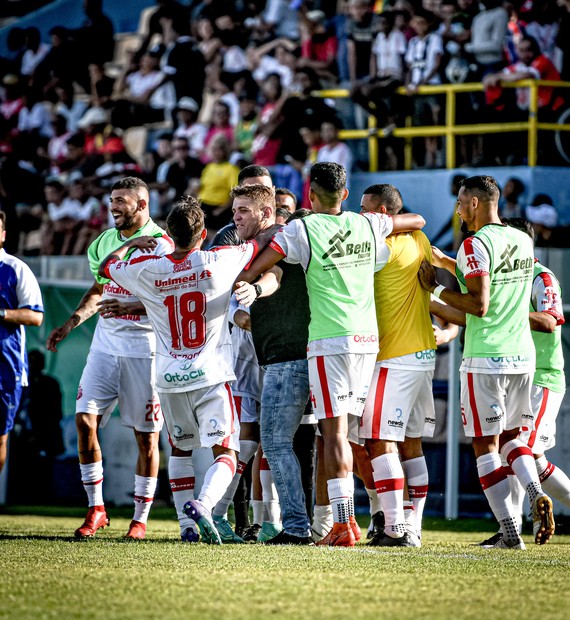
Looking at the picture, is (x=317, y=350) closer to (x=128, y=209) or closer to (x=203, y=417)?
(x=203, y=417)

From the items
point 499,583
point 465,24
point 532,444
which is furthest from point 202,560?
point 465,24

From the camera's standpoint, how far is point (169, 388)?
6.61 m

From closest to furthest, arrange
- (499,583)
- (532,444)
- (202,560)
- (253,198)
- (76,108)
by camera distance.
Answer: (499,583)
(202,560)
(253,198)
(532,444)
(76,108)

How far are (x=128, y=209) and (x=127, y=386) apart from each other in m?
1.23

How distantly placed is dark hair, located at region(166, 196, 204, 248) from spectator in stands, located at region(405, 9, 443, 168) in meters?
7.94

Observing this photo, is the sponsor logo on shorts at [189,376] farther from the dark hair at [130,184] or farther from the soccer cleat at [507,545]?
the soccer cleat at [507,545]

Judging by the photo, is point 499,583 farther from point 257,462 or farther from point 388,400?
point 257,462

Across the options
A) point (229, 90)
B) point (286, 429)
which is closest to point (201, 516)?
point (286, 429)

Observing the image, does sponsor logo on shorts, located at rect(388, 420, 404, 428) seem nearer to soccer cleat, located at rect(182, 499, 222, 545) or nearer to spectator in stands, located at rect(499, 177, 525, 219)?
soccer cleat, located at rect(182, 499, 222, 545)

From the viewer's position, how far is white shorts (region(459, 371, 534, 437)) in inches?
275

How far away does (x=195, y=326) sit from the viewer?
21.6ft

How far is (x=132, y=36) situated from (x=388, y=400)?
1590 cm

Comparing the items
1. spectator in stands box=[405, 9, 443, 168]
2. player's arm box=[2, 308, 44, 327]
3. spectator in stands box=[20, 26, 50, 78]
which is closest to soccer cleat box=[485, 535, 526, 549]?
player's arm box=[2, 308, 44, 327]

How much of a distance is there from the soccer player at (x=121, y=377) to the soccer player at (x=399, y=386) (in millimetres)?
1577
